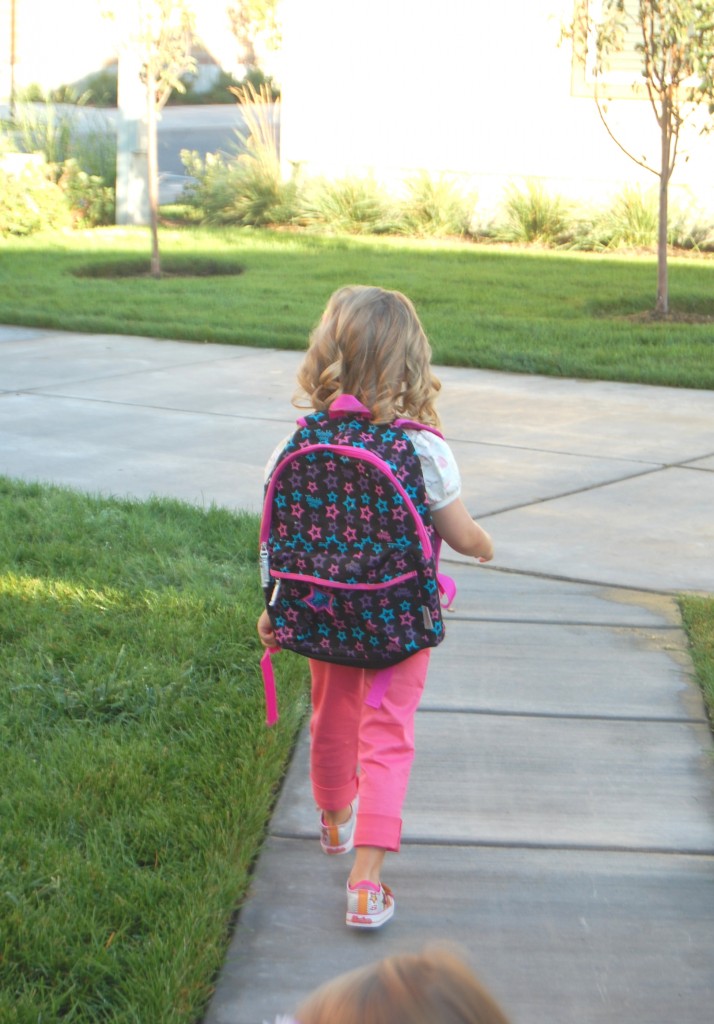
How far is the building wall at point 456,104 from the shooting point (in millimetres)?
16000

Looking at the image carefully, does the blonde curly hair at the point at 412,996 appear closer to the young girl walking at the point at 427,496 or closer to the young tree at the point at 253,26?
the young girl walking at the point at 427,496

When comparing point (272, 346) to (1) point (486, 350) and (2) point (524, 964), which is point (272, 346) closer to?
(1) point (486, 350)

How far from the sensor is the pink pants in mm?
2830

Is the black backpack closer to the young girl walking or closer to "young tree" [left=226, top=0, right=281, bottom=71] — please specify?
the young girl walking

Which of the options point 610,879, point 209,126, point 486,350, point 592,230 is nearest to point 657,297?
point 486,350

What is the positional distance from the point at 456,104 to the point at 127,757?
14736 mm

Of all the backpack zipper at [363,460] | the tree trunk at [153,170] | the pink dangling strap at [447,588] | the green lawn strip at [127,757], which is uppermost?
the tree trunk at [153,170]

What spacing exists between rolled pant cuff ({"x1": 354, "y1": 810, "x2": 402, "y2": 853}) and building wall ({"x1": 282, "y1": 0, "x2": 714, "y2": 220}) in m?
13.7

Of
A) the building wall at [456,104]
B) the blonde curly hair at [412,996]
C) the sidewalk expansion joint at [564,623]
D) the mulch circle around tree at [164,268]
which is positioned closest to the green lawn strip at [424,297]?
the mulch circle around tree at [164,268]

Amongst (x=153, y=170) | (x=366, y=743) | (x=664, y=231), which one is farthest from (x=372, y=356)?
(x=153, y=170)

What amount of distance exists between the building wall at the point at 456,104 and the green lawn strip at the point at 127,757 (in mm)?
12048

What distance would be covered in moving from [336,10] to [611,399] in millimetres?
10950

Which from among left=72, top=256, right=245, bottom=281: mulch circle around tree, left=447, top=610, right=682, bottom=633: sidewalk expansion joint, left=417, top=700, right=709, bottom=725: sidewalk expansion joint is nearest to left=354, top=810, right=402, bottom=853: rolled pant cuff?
left=417, top=700, right=709, bottom=725: sidewalk expansion joint

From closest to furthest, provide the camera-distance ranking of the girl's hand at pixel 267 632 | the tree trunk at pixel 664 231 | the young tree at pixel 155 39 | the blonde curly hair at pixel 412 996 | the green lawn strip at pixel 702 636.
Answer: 1. the blonde curly hair at pixel 412 996
2. the girl's hand at pixel 267 632
3. the green lawn strip at pixel 702 636
4. the tree trunk at pixel 664 231
5. the young tree at pixel 155 39
